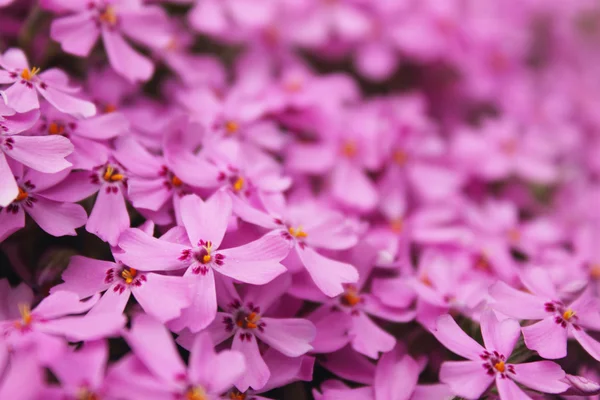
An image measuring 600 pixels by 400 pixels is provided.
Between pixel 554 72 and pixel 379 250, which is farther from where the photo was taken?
pixel 554 72

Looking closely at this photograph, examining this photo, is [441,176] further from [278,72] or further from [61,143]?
Result: [61,143]

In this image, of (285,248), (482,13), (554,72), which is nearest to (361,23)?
(482,13)

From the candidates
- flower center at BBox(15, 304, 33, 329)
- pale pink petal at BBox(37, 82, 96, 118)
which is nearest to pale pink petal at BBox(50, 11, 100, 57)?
pale pink petal at BBox(37, 82, 96, 118)

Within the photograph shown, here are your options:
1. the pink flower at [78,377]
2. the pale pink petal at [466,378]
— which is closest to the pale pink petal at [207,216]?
the pink flower at [78,377]

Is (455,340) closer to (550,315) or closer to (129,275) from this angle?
(550,315)

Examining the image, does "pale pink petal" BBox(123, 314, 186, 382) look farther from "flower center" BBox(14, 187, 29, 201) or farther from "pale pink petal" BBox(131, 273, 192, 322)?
"flower center" BBox(14, 187, 29, 201)

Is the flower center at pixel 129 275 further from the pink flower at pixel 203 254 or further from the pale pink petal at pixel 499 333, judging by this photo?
the pale pink petal at pixel 499 333
